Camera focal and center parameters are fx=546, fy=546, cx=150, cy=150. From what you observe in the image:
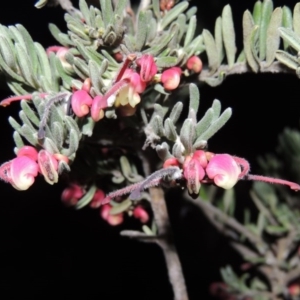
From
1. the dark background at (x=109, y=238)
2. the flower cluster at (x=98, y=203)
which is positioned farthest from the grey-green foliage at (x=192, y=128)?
the dark background at (x=109, y=238)

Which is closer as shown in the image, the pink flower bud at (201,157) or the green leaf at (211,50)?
the pink flower bud at (201,157)

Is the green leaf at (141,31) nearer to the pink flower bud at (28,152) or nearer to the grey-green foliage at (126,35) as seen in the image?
the grey-green foliage at (126,35)

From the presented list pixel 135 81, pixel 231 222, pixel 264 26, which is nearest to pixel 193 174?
pixel 135 81

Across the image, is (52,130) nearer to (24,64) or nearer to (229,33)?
(24,64)

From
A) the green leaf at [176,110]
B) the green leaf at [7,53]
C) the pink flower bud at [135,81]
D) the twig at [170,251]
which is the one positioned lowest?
the twig at [170,251]

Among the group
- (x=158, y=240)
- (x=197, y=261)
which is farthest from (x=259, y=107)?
(x=158, y=240)
